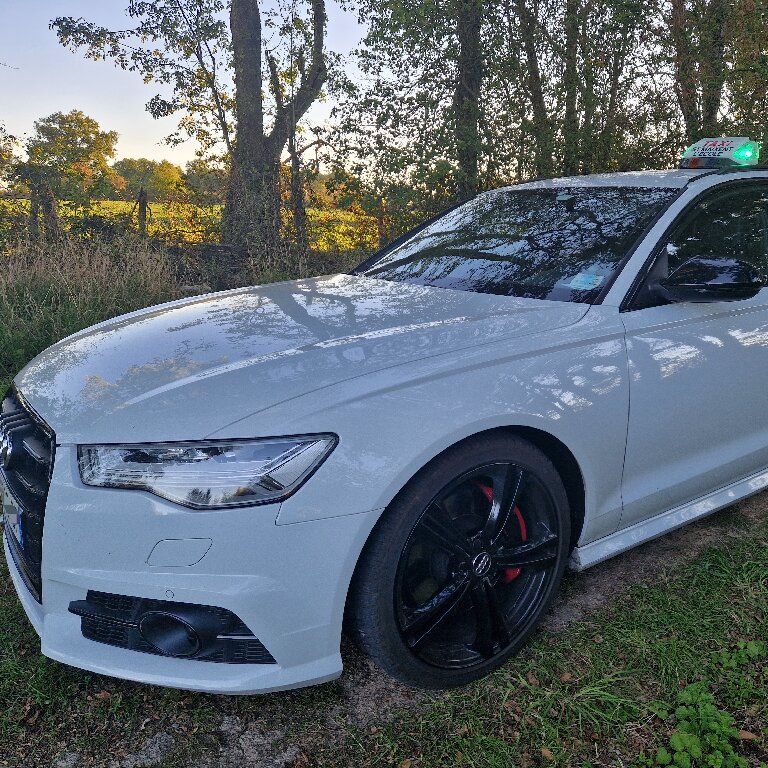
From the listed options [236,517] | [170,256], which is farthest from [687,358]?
[170,256]

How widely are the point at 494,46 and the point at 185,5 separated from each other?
5.08 meters

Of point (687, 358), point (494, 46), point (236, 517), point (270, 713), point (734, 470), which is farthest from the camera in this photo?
point (494, 46)

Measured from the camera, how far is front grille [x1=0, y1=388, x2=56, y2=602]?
1905 millimetres

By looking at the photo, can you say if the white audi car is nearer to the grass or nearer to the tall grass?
the grass

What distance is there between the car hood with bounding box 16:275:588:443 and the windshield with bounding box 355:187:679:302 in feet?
0.49

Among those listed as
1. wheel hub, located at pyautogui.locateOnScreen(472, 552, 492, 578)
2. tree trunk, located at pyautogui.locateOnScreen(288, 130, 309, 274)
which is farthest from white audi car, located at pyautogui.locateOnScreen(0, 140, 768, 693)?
tree trunk, located at pyautogui.locateOnScreen(288, 130, 309, 274)

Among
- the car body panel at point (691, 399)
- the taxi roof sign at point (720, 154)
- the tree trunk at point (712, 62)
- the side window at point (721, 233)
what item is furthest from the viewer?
the tree trunk at point (712, 62)

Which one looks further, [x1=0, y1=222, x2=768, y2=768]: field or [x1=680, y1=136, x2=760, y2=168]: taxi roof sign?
[x1=680, y1=136, x2=760, y2=168]: taxi roof sign

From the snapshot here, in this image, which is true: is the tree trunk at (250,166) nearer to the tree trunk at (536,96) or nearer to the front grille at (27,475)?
the tree trunk at (536,96)

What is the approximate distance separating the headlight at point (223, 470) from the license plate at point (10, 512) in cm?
50

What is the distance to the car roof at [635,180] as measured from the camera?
294 centimetres

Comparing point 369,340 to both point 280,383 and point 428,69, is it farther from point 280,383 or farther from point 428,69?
point 428,69

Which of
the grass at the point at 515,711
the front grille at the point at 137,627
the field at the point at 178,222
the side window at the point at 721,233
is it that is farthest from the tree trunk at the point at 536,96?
the front grille at the point at 137,627

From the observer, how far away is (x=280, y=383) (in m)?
1.87
